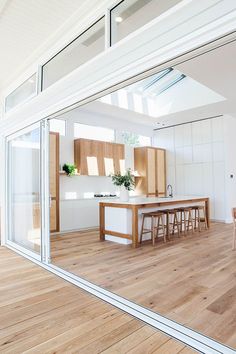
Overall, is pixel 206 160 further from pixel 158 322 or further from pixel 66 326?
pixel 66 326

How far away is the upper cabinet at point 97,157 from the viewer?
686 cm

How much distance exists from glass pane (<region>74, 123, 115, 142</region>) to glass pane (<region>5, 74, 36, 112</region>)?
2.21m

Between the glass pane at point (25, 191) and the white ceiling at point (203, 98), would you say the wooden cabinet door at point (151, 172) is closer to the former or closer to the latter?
the white ceiling at point (203, 98)

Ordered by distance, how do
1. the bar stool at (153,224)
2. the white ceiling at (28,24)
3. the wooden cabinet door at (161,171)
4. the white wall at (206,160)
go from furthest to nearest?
the wooden cabinet door at (161,171) < the white wall at (206,160) < the bar stool at (153,224) < the white ceiling at (28,24)

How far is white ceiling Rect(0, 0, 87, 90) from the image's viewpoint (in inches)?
122

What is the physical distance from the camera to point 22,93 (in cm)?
470

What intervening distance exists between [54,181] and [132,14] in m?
4.37

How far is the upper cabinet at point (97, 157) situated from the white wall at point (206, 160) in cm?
244

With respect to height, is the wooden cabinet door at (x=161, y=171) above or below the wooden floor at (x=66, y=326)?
above

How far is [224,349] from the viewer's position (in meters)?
1.85

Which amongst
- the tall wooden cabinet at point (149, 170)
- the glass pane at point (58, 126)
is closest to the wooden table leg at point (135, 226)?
the glass pane at point (58, 126)

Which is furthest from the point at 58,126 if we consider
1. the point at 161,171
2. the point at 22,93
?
the point at 161,171

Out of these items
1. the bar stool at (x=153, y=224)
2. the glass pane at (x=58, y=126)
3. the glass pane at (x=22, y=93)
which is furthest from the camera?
the glass pane at (x=58, y=126)

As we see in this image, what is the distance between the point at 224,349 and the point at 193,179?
7.07m
